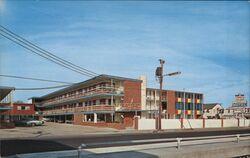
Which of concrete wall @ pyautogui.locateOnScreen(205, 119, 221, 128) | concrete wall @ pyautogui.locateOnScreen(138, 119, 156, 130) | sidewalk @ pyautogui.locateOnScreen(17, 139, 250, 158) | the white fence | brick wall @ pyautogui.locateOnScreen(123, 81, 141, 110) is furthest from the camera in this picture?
concrete wall @ pyautogui.locateOnScreen(205, 119, 221, 128)

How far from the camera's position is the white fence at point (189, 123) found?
4561cm

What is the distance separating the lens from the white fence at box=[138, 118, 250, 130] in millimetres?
45609

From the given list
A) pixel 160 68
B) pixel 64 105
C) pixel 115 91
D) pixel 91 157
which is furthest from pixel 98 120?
pixel 91 157

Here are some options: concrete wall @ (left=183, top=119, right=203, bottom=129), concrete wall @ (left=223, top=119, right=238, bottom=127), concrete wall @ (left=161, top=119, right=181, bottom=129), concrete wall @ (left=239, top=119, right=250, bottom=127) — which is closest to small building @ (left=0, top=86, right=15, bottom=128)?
concrete wall @ (left=161, top=119, right=181, bottom=129)

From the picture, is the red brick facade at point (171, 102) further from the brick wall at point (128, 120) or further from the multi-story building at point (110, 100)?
the brick wall at point (128, 120)

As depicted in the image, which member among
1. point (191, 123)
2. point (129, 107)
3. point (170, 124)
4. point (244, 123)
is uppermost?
point (129, 107)

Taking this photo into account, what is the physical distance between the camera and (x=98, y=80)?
54656 mm

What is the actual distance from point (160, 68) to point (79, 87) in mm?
24682

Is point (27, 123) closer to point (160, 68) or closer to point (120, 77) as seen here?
point (120, 77)

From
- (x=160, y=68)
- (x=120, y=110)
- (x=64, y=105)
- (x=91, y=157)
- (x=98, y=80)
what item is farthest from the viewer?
(x=64, y=105)

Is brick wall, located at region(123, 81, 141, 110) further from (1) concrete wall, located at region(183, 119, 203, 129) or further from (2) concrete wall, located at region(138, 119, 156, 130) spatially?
(1) concrete wall, located at region(183, 119, 203, 129)

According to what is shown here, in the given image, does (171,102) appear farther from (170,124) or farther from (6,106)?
(6,106)

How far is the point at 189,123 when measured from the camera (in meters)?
54.2

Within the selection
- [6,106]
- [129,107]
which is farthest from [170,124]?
[6,106]
